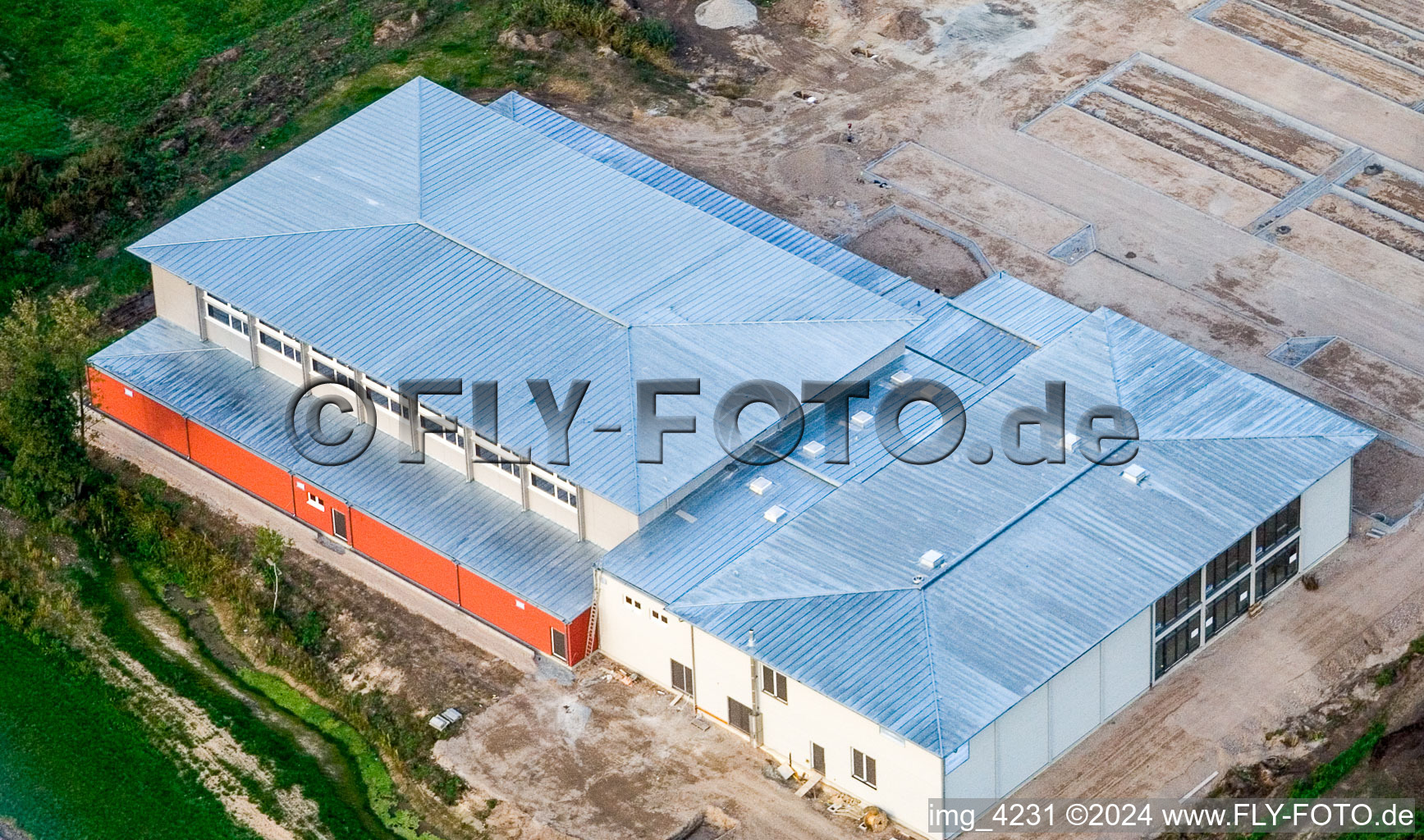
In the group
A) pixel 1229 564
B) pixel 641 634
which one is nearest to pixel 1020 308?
pixel 1229 564

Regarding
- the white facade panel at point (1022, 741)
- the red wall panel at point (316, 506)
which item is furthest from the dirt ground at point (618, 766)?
the red wall panel at point (316, 506)

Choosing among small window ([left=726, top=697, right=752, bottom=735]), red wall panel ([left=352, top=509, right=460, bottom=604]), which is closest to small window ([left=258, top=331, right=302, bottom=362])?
red wall panel ([left=352, top=509, right=460, bottom=604])

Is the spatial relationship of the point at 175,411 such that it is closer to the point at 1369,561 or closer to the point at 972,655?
the point at 972,655

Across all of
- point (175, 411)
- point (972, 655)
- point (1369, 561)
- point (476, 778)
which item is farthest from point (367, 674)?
point (1369, 561)

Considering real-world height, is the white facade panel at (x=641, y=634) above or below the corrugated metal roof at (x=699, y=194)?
below

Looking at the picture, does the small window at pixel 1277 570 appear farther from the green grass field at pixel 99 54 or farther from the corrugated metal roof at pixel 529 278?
the green grass field at pixel 99 54

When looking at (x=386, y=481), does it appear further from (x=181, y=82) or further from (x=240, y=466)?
(x=181, y=82)
